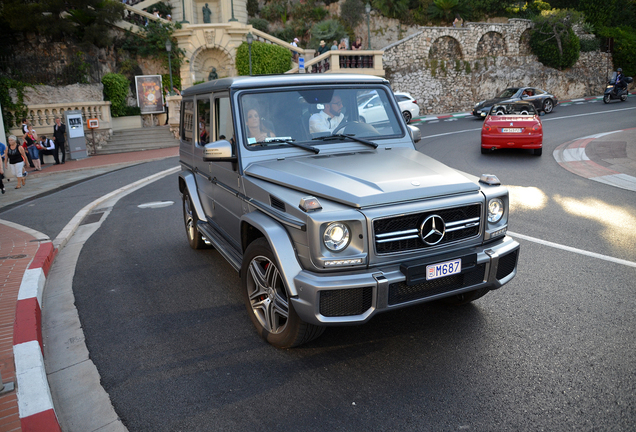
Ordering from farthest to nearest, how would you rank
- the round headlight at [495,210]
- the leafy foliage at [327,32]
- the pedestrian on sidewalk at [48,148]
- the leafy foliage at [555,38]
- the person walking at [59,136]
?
the leafy foliage at [327,32] < the leafy foliage at [555,38] < the person walking at [59,136] < the pedestrian on sidewalk at [48,148] < the round headlight at [495,210]

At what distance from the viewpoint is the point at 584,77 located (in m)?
39.5

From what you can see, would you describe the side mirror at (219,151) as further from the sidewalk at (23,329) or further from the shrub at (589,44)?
the shrub at (589,44)

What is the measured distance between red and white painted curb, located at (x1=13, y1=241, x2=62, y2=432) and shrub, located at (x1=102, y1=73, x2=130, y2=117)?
78.6 feet

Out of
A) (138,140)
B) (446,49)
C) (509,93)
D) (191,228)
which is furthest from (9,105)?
(446,49)

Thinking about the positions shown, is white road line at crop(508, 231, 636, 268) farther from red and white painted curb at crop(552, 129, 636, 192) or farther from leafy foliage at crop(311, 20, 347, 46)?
leafy foliage at crop(311, 20, 347, 46)

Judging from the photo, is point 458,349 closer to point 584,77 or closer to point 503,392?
point 503,392

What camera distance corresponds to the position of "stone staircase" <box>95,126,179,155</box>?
2506 centimetres

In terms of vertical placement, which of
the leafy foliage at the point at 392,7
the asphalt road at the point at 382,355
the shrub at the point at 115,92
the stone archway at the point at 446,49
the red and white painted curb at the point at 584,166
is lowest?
the asphalt road at the point at 382,355

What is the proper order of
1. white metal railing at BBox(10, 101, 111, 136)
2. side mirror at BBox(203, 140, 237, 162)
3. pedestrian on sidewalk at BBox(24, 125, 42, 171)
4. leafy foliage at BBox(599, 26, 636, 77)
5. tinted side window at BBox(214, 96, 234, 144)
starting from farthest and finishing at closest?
leafy foliage at BBox(599, 26, 636, 77) → white metal railing at BBox(10, 101, 111, 136) → pedestrian on sidewalk at BBox(24, 125, 42, 171) → tinted side window at BBox(214, 96, 234, 144) → side mirror at BBox(203, 140, 237, 162)

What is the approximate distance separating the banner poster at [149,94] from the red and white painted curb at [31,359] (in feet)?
77.4

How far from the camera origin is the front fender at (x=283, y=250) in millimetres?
3662

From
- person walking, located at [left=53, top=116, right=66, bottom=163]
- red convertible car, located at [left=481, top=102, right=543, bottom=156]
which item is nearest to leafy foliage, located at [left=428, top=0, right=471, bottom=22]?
red convertible car, located at [left=481, top=102, right=543, bottom=156]

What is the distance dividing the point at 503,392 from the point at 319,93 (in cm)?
313

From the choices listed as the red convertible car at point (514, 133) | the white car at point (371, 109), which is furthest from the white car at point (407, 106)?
the white car at point (371, 109)
